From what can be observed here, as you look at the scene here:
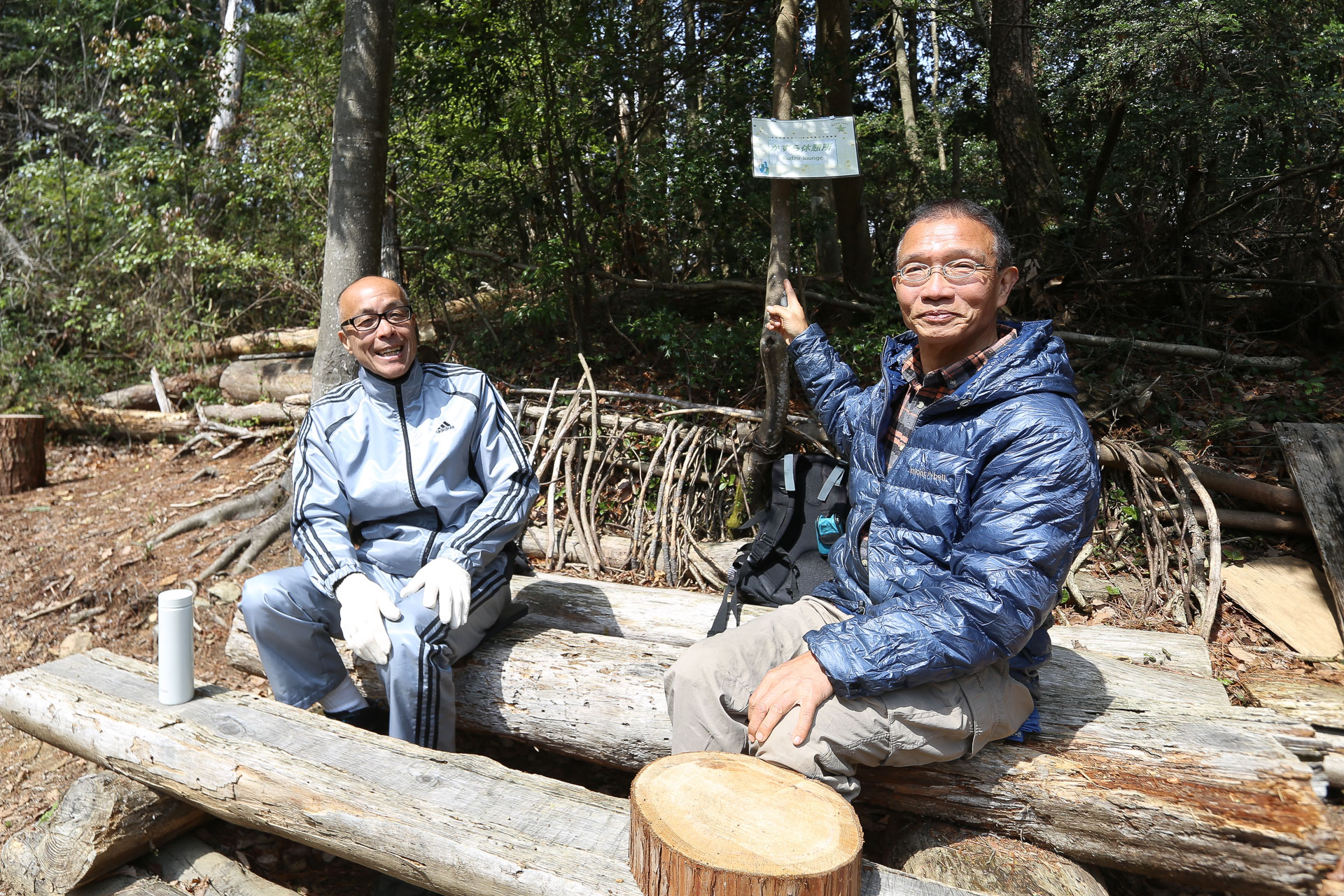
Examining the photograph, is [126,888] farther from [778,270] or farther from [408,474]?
[778,270]

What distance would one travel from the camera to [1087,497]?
204 centimetres

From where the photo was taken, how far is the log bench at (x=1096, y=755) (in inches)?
85.8

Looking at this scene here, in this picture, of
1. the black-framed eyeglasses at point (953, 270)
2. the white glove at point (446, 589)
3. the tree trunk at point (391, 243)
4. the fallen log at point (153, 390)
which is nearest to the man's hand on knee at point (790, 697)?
the black-framed eyeglasses at point (953, 270)

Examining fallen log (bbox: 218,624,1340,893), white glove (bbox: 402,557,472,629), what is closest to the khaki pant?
fallen log (bbox: 218,624,1340,893)

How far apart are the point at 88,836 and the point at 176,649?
65 centimetres

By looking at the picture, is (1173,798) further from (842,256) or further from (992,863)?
(842,256)

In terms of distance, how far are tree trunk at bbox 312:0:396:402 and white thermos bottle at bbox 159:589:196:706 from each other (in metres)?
2.43

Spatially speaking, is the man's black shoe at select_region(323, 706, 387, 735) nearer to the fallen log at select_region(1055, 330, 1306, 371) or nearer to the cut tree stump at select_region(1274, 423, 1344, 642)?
the cut tree stump at select_region(1274, 423, 1344, 642)

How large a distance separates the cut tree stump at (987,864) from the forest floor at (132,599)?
59 cm

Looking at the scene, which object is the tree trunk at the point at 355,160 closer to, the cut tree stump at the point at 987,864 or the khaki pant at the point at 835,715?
the khaki pant at the point at 835,715

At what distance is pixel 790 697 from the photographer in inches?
81.0

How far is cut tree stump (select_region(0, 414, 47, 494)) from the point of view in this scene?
271 inches

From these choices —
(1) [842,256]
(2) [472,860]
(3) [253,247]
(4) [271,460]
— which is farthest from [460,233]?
(2) [472,860]

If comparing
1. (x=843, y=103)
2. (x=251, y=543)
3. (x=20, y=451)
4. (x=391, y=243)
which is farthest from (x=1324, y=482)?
(x=20, y=451)
